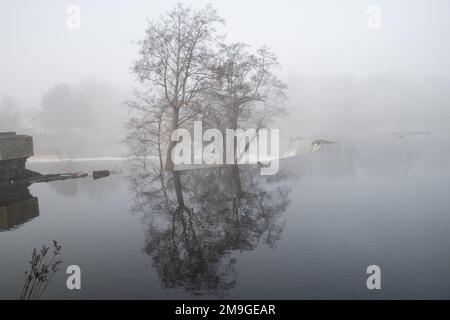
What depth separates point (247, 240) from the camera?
347 inches

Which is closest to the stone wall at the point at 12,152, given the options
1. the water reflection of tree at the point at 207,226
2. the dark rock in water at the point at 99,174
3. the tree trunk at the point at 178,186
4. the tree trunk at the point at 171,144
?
the dark rock in water at the point at 99,174

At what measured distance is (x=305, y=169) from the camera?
22.4 meters

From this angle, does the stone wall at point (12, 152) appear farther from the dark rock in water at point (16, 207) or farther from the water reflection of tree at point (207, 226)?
the water reflection of tree at point (207, 226)

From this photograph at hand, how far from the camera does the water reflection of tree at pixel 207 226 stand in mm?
6910

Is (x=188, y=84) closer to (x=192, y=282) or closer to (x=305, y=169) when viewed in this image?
(x=305, y=169)

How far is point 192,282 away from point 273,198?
25.0 feet

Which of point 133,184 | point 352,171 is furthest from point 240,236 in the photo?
point 352,171

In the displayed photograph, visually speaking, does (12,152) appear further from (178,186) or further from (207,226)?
(207,226)

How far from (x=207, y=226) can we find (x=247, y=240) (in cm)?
164

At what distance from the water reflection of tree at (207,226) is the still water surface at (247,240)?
0.12 ft

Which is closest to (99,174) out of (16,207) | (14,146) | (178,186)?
(14,146)

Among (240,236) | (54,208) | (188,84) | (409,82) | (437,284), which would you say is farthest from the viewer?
(409,82)

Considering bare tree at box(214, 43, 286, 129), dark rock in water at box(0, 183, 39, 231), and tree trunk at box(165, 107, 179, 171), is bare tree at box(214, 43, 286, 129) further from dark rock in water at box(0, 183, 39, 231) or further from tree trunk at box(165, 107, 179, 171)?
dark rock in water at box(0, 183, 39, 231)

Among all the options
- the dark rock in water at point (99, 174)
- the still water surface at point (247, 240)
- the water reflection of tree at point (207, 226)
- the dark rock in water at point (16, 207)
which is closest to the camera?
the still water surface at point (247, 240)
